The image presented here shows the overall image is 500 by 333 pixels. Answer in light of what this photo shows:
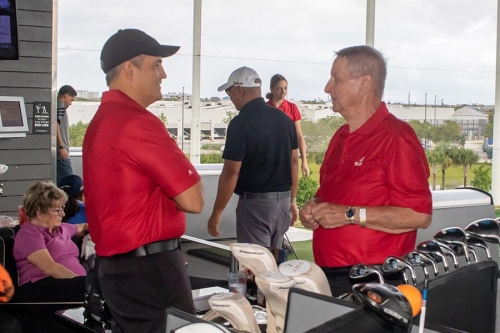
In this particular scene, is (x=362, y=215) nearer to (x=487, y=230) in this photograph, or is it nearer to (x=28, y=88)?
(x=487, y=230)

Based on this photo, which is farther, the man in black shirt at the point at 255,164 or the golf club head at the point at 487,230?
the man in black shirt at the point at 255,164

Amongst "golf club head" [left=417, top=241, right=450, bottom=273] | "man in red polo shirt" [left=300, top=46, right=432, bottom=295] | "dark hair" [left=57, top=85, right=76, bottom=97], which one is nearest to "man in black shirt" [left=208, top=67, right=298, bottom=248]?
"man in red polo shirt" [left=300, top=46, right=432, bottom=295]

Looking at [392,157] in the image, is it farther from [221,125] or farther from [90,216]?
[221,125]

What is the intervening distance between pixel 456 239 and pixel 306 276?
62 centimetres

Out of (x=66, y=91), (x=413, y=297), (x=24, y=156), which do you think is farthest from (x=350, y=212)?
(x=66, y=91)

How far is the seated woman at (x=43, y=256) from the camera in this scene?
398cm

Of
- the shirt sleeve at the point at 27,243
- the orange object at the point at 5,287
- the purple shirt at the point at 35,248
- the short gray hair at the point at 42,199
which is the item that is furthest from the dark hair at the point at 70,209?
the orange object at the point at 5,287

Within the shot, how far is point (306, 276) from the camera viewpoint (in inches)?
65.6

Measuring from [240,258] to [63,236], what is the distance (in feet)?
8.91

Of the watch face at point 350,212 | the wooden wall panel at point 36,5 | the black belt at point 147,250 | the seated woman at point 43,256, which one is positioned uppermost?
the wooden wall panel at point 36,5

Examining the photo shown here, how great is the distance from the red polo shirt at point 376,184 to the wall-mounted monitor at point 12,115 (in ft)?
12.9

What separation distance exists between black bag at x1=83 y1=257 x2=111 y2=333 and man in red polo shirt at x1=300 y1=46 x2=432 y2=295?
79cm

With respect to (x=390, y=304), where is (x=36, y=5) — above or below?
above

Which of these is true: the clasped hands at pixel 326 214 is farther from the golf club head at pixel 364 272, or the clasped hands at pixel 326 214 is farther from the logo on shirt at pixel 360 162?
the golf club head at pixel 364 272
